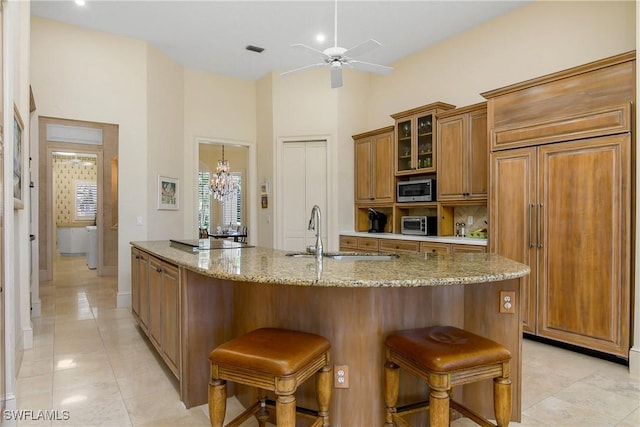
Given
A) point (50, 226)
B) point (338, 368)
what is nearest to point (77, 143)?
point (50, 226)

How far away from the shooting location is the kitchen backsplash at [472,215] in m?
4.51

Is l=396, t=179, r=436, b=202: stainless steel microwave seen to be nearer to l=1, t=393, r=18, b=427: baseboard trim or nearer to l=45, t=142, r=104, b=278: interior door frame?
l=1, t=393, r=18, b=427: baseboard trim

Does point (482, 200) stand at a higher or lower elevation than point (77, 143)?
lower

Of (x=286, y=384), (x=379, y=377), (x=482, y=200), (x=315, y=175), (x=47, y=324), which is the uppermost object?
(x=315, y=175)

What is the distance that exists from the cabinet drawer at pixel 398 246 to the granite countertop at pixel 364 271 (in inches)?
85.5

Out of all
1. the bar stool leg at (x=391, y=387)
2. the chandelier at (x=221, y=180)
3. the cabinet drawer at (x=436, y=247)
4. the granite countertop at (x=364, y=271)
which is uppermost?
the chandelier at (x=221, y=180)

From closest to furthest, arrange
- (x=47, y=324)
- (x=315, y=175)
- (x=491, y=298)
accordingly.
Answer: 1. (x=491, y=298)
2. (x=47, y=324)
3. (x=315, y=175)

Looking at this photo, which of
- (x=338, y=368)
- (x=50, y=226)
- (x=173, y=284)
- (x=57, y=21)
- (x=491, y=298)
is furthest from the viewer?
(x=50, y=226)

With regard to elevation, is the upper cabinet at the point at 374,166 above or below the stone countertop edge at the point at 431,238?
above

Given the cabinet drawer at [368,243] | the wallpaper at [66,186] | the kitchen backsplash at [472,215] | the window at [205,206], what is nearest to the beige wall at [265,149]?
Result: the cabinet drawer at [368,243]

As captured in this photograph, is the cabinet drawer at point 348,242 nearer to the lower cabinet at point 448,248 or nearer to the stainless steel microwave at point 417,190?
the stainless steel microwave at point 417,190

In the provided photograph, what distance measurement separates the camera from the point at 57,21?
449 centimetres

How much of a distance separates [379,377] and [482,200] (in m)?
2.87

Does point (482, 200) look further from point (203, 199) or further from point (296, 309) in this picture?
point (203, 199)
